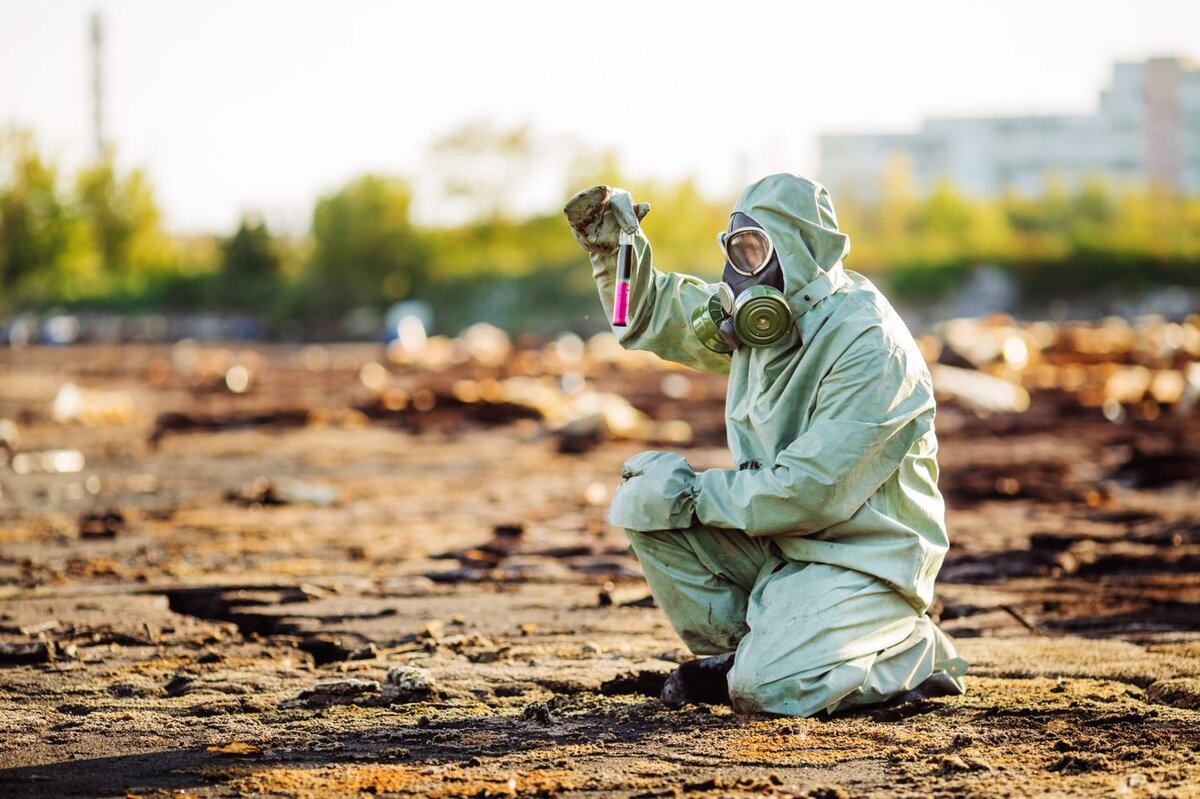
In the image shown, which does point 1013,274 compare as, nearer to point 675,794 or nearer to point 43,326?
point 43,326

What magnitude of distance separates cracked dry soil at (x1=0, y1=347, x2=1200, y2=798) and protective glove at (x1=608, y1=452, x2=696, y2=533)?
Result: 707mm

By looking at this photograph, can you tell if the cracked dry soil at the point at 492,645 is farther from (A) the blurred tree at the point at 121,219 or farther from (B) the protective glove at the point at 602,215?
(A) the blurred tree at the point at 121,219

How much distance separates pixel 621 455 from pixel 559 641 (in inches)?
374

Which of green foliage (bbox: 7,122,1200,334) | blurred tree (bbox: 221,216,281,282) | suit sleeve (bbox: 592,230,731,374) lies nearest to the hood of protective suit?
suit sleeve (bbox: 592,230,731,374)

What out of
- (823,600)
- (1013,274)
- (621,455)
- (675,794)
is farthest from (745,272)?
(1013,274)

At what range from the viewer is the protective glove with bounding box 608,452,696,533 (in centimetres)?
527

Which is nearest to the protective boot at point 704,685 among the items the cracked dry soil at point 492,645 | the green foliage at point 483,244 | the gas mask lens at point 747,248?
the cracked dry soil at point 492,645

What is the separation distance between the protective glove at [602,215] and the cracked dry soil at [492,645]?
173 cm

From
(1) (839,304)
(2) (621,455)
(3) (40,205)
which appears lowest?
(2) (621,455)

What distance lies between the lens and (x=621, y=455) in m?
16.3

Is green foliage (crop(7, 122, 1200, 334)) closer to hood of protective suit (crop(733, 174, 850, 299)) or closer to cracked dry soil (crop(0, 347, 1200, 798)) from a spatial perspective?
cracked dry soil (crop(0, 347, 1200, 798))

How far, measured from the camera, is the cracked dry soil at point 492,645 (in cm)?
458

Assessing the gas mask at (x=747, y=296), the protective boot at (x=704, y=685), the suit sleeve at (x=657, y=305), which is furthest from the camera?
the suit sleeve at (x=657, y=305)

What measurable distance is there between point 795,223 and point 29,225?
65.0m
